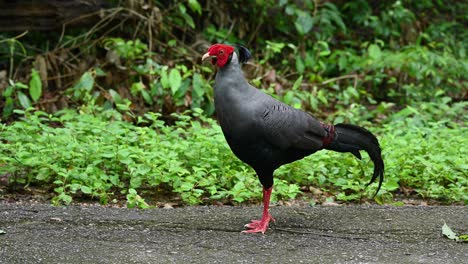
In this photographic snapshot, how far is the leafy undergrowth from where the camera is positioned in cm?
652

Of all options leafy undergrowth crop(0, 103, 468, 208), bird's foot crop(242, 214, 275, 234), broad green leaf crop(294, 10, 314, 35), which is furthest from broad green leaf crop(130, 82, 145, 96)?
bird's foot crop(242, 214, 275, 234)

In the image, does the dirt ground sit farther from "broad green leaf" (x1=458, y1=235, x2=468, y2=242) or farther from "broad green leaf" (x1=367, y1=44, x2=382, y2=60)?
"broad green leaf" (x1=367, y1=44, x2=382, y2=60)

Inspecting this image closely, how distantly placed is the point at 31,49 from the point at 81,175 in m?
4.43

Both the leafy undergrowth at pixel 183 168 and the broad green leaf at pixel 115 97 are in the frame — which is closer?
the leafy undergrowth at pixel 183 168

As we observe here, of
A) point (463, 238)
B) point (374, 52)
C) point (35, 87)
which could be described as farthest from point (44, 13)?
point (463, 238)

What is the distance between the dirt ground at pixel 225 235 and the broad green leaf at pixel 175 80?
11.2 ft

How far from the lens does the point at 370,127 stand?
933cm

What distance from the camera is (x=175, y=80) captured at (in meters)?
9.30

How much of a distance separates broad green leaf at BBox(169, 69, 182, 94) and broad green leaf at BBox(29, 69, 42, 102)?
155cm

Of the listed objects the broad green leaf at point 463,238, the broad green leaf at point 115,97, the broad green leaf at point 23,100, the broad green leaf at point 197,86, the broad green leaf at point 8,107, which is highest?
the broad green leaf at point 463,238

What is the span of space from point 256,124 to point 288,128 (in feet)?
0.92

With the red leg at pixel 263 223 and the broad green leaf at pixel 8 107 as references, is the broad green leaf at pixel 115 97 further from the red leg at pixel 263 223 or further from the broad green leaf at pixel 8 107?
the red leg at pixel 263 223

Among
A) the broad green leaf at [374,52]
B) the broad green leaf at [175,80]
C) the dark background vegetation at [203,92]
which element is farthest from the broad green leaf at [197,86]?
the broad green leaf at [374,52]

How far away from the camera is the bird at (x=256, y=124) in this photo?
4.95m
